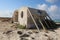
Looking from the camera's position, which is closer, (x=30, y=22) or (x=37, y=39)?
(x=37, y=39)

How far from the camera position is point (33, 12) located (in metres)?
14.2

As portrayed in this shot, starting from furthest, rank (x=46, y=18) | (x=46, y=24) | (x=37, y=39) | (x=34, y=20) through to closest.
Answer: (x=46, y=18) < (x=46, y=24) < (x=34, y=20) < (x=37, y=39)

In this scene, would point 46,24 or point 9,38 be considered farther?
point 46,24

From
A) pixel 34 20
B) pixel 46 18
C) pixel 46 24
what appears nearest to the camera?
pixel 34 20

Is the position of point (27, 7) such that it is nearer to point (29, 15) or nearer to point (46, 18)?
point (29, 15)

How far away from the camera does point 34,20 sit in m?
13.4

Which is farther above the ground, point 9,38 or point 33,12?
point 33,12

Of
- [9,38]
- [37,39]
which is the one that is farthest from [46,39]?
[9,38]

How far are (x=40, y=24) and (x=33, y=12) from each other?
1934 mm

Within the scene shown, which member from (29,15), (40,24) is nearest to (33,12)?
(29,15)

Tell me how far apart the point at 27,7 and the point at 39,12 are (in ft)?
6.96

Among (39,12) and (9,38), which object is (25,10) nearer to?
(39,12)

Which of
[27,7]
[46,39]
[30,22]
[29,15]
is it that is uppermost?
[27,7]

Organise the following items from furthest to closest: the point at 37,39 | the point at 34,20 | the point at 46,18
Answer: the point at 46,18 → the point at 34,20 → the point at 37,39
